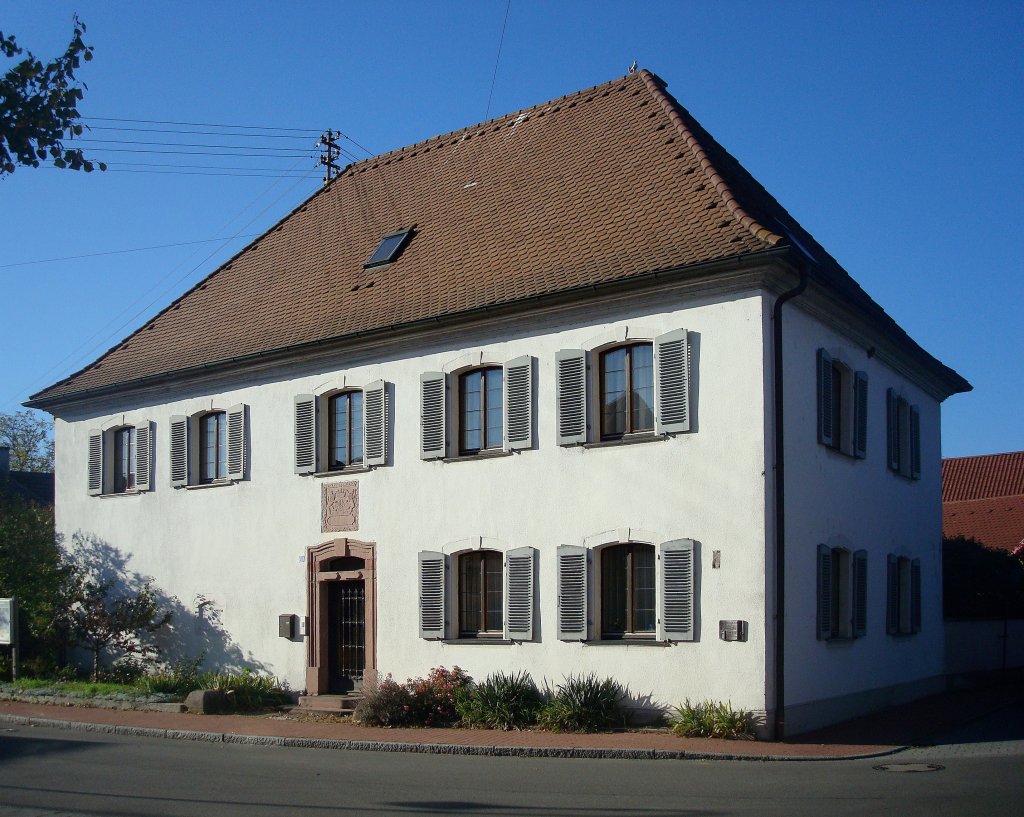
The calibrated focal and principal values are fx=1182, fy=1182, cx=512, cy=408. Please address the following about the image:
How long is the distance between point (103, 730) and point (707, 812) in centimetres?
1131

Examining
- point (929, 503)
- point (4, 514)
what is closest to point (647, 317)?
point (929, 503)

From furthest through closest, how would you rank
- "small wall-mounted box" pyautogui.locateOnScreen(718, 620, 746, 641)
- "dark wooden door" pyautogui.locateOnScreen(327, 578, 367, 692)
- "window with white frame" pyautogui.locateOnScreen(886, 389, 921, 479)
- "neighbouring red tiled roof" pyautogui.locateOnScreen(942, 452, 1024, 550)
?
"neighbouring red tiled roof" pyautogui.locateOnScreen(942, 452, 1024, 550)
"window with white frame" pyautogui.locateOnScreen(886, 389, 921, 479)
"dark wooden door" pyautogui.locateOnScreen(327, 578, 367, 692)
"small wall-mounted box" pyautogui.locateOnScreen(718, 620, 746, 641)

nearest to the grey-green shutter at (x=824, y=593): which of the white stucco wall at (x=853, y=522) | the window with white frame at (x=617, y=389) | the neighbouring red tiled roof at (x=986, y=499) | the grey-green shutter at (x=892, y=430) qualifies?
the white stucco wall at (x=853, y=522)

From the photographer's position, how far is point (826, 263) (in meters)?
21.8

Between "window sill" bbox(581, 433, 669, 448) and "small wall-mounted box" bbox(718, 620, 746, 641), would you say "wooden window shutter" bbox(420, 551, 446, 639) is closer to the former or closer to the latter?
"window sill" bbox(581, 433, 669, 448)

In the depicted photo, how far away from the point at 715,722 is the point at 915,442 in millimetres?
9826

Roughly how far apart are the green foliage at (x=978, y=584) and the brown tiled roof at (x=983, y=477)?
51.9 feet

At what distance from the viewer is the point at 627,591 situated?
1702 cm

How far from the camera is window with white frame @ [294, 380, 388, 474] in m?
20.8

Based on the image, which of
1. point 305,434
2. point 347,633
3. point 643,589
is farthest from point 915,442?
point 305,434

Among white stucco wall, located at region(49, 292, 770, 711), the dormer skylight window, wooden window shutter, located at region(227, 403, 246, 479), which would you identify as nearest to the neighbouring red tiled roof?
white stucco wall, located at region(49, 292, 770, 711)

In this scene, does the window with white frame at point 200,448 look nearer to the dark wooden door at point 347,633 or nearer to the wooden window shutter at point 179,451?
the wooden window shutter at point 179,451

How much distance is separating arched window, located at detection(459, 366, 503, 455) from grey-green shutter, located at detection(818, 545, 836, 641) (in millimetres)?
5258

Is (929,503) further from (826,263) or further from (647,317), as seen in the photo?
(647,317)
